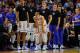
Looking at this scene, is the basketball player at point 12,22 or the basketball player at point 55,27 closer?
the basketball player at point 12,22

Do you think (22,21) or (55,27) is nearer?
(22,21)

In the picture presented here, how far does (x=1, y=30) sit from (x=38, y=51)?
2.05 metres

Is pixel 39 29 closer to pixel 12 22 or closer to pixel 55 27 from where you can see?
pixel 55 27

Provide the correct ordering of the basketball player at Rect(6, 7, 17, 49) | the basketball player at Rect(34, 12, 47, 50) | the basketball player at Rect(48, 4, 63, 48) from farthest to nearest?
the basketball player at Rect(48, 4, 63, 48) → the basketball player at Rect(34, 12, 47, 50) → the basketball player at Rect(6, 7, 17, 49)

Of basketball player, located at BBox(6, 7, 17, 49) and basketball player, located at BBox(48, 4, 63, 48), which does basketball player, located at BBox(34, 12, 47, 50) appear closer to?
basketball player, located at BBox(48, 4, 63, 48)

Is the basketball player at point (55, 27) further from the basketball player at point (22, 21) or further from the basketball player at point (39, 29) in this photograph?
the basketball player at point (22, 21)

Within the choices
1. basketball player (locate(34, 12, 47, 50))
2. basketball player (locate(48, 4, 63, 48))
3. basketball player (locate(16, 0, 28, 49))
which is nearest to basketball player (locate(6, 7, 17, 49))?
basketball player (locate(16, 0, 28, 49))

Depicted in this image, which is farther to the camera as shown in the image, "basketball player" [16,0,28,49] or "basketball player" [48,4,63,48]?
"basketball player" [48,4,63,48]

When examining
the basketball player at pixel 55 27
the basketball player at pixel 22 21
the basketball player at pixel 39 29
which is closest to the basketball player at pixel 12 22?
the basketball player at pixel 22 21

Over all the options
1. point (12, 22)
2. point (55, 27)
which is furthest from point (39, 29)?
point (12, 22)

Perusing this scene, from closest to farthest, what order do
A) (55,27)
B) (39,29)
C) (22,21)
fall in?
(22,21) → (39,29) → (55,27)

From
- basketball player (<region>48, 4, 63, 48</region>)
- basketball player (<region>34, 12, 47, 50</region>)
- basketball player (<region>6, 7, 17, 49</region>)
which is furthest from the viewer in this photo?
basketball player (<region>48, 4, 63, 48</region>)

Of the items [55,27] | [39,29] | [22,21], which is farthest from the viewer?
[55,27]

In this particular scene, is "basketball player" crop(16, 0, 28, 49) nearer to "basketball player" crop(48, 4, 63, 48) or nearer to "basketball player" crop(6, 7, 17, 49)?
"basketball player" crop(6, 7, 17, 49)
